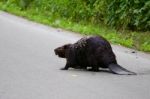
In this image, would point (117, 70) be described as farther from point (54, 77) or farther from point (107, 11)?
point (107, 11)

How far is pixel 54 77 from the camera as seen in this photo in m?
9.41

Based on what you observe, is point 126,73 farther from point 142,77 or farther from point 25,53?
point 25,53

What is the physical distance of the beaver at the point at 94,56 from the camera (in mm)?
9523

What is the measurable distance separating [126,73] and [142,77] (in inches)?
12.7

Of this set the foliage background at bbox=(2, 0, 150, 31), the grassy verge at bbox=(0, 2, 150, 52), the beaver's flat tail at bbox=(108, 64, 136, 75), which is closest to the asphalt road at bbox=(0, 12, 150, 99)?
the beaver's flat tail at bbox=(108, 64, 136, 75)

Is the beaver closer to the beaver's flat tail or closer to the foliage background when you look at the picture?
the beaver's flat tail

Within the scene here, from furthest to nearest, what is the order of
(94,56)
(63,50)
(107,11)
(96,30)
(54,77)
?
(107,11), (96,30), (63,50), (94,56), (54,77)

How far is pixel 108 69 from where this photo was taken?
998 cm

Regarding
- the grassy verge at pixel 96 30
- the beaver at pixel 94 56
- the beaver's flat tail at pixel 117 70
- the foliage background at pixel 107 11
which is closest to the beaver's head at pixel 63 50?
the beaver at pixel 94 56

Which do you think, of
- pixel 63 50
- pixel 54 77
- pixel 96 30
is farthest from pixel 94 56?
pixel 96 30

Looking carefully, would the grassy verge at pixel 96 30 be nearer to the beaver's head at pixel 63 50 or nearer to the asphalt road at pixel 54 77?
the asphalt road at pixel 54 77

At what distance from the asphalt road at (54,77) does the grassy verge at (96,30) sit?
2.20 feet

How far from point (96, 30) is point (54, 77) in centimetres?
645

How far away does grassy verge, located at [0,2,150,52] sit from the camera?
13252 mm
